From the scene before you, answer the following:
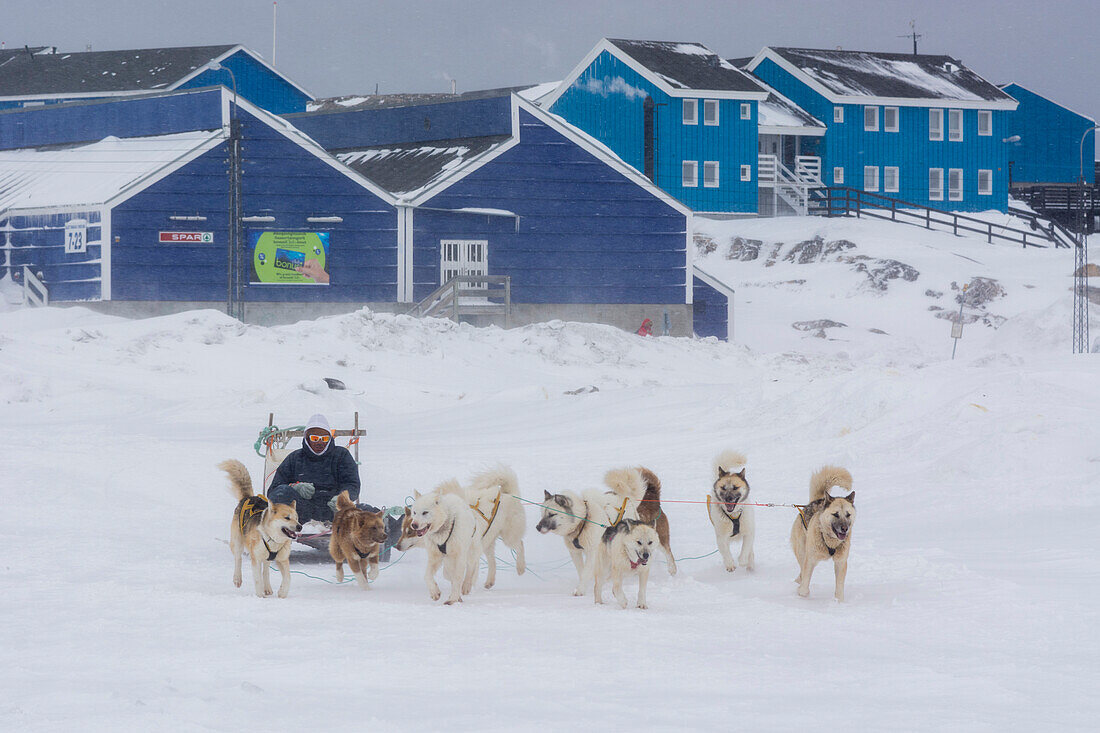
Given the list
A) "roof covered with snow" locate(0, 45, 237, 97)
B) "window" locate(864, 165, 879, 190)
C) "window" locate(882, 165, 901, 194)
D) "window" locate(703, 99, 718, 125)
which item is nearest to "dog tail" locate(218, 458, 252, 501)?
"window" locate(703, 99, 718, 125)

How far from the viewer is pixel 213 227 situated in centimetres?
3064

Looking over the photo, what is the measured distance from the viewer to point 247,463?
14703 millimetres

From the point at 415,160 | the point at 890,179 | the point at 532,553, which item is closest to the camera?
the point at 532,553

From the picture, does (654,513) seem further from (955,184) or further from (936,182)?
(955,184)

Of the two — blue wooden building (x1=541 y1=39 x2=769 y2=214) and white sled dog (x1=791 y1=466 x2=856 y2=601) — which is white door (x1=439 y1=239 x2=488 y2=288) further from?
white sled dog (x1=791 y1=466 x2=856 y2=601)

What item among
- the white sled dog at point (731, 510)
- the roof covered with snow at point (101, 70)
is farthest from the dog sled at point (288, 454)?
the roof covered with snow at point (101, 70)

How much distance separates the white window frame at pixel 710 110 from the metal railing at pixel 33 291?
24.9 meters

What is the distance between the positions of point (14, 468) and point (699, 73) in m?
38.9

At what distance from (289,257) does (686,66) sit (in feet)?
74.2

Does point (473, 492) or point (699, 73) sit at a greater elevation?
point (699, 73)

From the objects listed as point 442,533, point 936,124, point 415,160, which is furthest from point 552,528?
point 936,124

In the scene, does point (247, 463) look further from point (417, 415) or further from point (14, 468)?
point (417, 415)

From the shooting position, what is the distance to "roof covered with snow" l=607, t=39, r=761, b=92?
4697 cm

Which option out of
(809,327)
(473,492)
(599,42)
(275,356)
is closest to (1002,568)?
(473,492)
